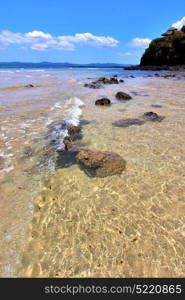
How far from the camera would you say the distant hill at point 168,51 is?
69012 millimetres

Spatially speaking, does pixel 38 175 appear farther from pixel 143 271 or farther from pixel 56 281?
pixel 143 271

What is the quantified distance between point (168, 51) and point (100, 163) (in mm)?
86136

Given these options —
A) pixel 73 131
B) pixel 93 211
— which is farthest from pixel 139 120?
pixel 93 211

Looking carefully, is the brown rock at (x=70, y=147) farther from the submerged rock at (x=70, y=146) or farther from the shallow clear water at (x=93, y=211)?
the shallow clear water at (x=93, y=211)

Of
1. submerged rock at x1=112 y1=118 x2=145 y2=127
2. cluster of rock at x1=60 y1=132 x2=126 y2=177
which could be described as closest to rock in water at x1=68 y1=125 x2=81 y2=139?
cluster of rock at x1=60 y1=132 x2=126 y2=177

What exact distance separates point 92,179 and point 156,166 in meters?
1.99

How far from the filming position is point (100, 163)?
16.3 ft

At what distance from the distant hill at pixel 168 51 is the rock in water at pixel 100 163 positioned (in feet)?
266

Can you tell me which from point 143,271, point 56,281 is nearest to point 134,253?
point 143,271

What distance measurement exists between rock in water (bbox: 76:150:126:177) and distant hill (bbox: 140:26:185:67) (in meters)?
81.1

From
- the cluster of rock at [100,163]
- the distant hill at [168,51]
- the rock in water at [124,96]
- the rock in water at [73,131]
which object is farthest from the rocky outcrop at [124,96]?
the distant hill at [168,51]

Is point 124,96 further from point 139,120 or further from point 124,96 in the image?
point 139,120

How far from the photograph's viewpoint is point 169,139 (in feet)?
22.2

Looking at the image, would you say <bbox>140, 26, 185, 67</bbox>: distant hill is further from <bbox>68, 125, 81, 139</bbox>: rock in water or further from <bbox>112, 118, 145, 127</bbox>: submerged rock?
<bbox>68, 125, 81, 139</bbox>: rock in water
